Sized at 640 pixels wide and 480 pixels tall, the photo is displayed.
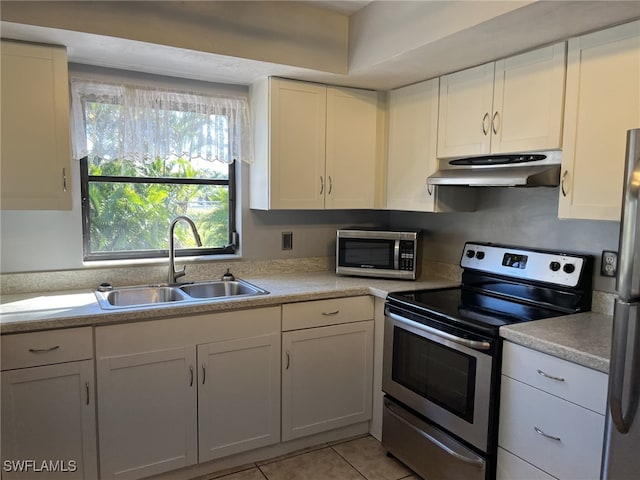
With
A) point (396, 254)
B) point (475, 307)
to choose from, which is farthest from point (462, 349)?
point (396, 254)

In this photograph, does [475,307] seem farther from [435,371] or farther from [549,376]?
[549,376]

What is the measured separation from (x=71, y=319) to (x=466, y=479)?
1.85m

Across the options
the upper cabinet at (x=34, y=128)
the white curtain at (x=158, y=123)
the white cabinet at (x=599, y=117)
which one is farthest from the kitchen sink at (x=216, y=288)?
the white cabinet at (x=599, y=117)

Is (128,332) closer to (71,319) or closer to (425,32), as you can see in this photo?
(71,319)

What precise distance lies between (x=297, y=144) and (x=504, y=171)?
1.19 m

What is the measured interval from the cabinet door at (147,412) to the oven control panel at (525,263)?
1.65 metres

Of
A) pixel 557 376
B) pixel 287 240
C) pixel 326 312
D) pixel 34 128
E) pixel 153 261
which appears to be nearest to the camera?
pixel 557 376

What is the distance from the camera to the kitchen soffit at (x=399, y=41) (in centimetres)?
172

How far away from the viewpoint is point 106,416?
205cm

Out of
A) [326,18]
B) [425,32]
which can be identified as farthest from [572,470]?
[326,18]

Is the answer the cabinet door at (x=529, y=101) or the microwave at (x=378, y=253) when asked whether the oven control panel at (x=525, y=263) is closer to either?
the microwave at (x=378, y=253)

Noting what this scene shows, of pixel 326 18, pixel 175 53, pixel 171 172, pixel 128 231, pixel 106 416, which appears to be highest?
pixel 326 18

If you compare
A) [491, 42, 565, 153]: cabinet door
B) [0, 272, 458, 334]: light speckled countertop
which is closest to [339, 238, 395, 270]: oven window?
[0, 272, 458, 334]: light speckled countertop

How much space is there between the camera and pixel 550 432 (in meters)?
1.71
